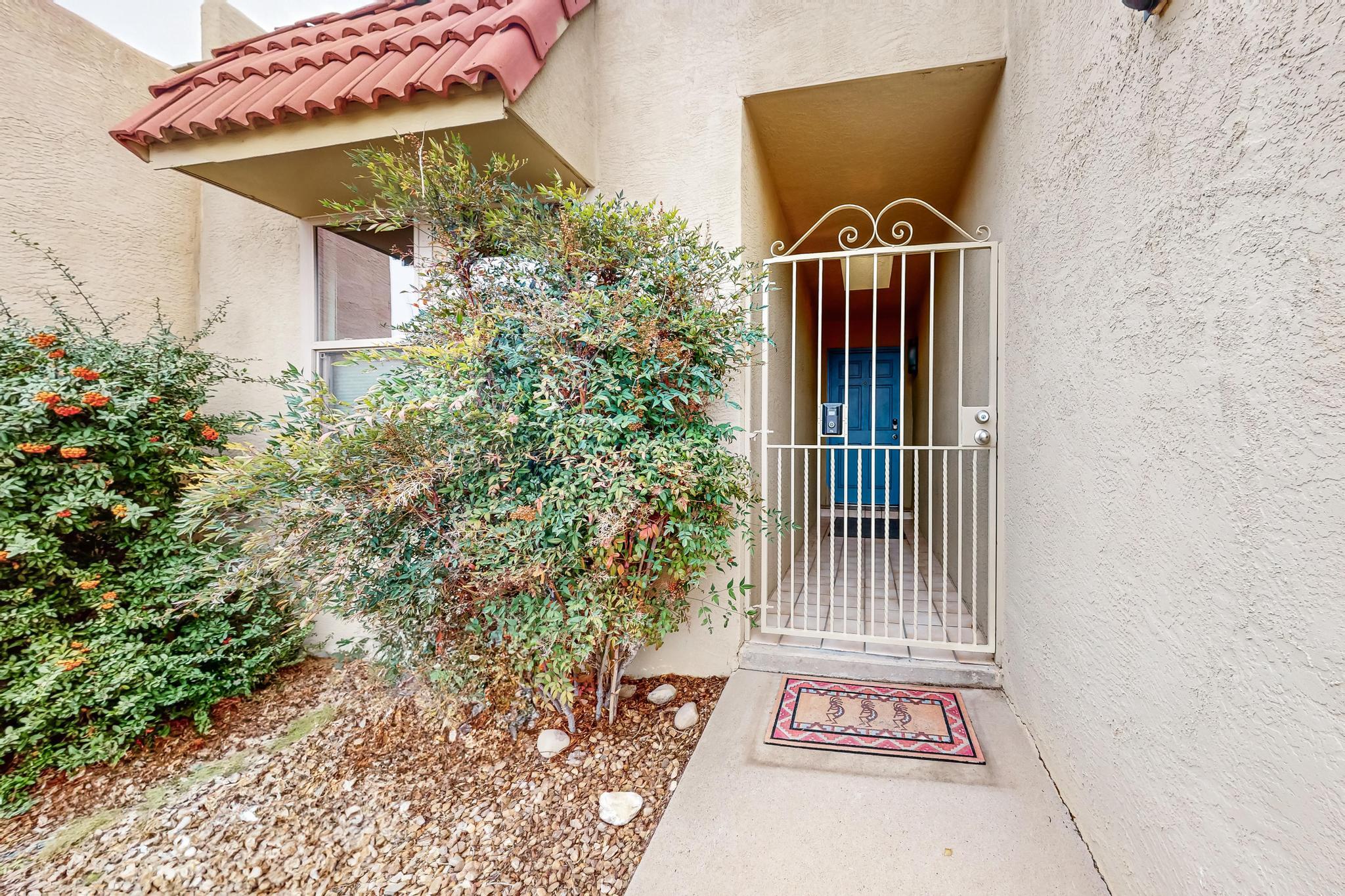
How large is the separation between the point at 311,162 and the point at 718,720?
3.69m

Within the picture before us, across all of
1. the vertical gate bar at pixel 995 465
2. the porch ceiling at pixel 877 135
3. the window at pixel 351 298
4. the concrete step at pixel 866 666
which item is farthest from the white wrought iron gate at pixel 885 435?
the window at pixel 351 298

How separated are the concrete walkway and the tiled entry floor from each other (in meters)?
0.64

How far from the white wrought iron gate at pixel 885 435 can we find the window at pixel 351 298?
2634 mm

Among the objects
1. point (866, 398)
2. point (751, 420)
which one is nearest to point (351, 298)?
point (751, 420)

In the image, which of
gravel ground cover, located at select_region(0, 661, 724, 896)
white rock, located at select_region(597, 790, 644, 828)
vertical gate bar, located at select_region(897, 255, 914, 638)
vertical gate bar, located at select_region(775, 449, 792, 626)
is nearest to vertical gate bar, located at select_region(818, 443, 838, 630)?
vertical gate bar, located at select_region(775, 449, 792, 626)

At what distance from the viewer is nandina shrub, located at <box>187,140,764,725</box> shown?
216 centimetres

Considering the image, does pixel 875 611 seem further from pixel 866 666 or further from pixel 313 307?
pixel 313 307

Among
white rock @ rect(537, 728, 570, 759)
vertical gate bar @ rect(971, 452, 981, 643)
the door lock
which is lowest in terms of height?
white rock @ rect(537, 728, 570, 759)

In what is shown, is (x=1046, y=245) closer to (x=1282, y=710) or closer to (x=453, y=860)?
(x=1282, y=710)

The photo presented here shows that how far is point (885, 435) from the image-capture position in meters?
7.18

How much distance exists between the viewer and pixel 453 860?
1906 millimetres

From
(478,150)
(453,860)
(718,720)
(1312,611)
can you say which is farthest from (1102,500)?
(478,150)

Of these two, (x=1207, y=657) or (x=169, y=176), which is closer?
(x=1207, y=657)

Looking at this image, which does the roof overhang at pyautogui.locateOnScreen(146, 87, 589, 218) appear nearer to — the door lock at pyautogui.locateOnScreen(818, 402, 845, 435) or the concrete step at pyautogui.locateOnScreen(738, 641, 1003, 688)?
the door lock at pyautogui.locateOnScreen(818, 402, 845, 435)
